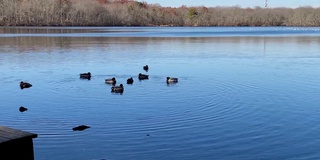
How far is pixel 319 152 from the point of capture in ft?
33.4

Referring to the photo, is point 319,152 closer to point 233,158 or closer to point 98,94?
point 233,158

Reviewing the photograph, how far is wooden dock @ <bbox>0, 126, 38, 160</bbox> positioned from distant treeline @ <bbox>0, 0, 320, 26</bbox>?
111 meters

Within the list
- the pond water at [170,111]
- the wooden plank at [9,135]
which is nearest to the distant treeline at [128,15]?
the pond water at [170,111]

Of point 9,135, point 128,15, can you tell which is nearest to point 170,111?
point 9,135

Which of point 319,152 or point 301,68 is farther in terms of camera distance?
point 301,68

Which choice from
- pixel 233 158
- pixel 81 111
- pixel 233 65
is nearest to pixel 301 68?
pixel 233 65

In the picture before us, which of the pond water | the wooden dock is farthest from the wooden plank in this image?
the pond water

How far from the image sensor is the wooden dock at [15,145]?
7750 millimetres

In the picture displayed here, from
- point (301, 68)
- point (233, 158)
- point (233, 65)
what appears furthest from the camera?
point (233, 65)

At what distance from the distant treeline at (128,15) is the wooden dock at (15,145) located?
364 ft

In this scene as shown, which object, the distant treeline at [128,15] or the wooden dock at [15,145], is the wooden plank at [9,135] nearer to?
the wooden dock at [15,145]

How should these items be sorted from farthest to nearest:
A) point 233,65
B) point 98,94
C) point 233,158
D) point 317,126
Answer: point 233,65 < point 98,94 < point 317,126 < point 233,158

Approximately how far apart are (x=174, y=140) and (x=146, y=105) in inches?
173

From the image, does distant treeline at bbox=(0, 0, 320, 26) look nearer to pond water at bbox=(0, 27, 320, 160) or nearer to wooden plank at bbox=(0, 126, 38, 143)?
pond water at bbox=(0, 27, 320, 160)
